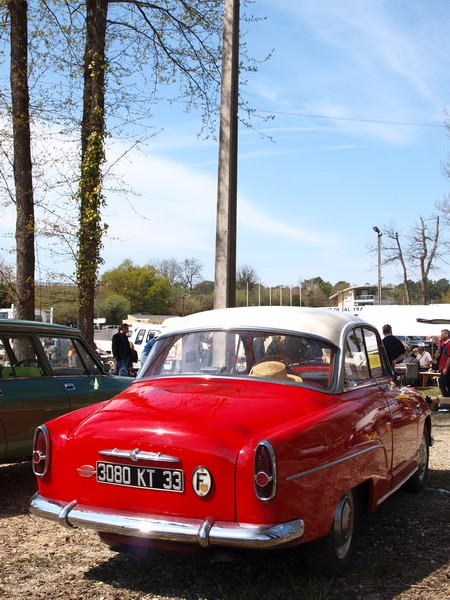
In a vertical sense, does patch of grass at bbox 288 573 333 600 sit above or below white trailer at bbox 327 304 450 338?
below

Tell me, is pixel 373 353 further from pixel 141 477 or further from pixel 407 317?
pixel 407 317

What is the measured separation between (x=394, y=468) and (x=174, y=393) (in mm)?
1839

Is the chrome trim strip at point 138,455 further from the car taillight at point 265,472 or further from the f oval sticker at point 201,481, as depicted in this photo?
the car taillight at point 265,472

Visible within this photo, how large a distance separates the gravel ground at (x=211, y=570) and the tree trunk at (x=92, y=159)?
303 inches

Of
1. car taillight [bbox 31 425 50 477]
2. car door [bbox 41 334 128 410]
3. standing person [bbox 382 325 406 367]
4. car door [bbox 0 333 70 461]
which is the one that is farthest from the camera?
standing person [bbox 382 325 406 367]

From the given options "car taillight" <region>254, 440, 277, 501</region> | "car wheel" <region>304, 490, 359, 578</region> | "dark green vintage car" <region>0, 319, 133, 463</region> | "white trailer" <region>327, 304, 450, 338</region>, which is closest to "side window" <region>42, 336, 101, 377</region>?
"dark green vintage car" <region>0, 319, 133, 463</region>

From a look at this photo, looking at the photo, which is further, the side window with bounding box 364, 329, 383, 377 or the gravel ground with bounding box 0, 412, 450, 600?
the side window with bounding box 364, 329, 383, 377

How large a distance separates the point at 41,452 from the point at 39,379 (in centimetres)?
259

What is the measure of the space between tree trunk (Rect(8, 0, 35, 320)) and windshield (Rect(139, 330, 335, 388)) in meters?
8.20

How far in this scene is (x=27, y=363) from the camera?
6777 millimetres

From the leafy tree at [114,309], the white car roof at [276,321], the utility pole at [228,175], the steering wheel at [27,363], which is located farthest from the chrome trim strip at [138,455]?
the leafy tree at [114,309]

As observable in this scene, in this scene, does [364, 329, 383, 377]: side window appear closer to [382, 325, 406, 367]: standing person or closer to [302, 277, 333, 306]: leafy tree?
[382, 325, 406, 367]: standing person

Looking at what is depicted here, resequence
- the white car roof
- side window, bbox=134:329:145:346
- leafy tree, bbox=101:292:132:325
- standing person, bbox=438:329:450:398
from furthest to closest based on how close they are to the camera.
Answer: leafy tree, bbox=101:292:132:325
side window, bbox=134:329:145:346
standing person, bbox=438:329:450:398
the white car roof

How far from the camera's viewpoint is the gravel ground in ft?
12.7
